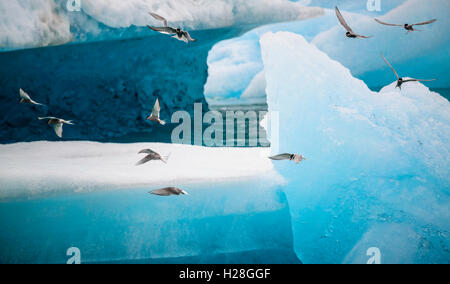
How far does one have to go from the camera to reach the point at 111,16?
337cm

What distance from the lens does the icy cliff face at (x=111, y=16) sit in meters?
2.96

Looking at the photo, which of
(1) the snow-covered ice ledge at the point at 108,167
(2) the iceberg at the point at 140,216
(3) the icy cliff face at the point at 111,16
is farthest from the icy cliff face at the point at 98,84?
(2) the iceberg at the point at 140,216

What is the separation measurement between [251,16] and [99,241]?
368 cm

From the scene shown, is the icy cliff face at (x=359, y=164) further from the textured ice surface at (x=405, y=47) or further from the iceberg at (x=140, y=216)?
the textured ice surface at (x=405, y=47)

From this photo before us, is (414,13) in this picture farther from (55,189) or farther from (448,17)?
(55,189)

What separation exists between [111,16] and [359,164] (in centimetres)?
312

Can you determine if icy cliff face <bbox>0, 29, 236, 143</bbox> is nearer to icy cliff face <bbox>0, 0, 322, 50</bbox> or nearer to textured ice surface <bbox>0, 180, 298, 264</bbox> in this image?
icy cliff face <bbox>0, 0, 322, 50</bbox>

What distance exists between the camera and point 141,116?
5.71m

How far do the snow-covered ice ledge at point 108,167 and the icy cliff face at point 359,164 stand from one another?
1.24 feet

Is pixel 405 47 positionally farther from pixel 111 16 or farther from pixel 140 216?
pixel 140 216

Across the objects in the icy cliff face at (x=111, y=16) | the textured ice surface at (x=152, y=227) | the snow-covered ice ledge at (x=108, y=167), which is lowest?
the textured ice surface at (x=152, y=227)

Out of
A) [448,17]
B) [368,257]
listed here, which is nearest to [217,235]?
[368,257]

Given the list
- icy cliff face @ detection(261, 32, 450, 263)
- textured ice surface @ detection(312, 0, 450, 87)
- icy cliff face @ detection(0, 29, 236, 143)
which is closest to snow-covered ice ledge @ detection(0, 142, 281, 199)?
icy cliff face @ detection(261, 32, 450, 263)

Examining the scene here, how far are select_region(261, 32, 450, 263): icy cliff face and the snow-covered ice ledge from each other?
379mm
